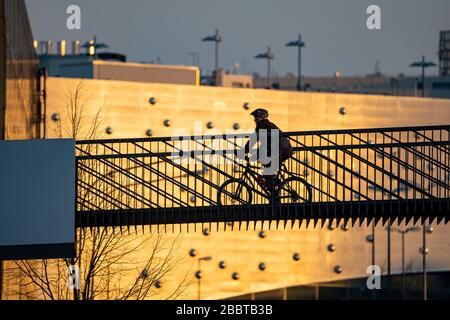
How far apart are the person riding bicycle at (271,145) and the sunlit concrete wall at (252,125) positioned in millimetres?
44426

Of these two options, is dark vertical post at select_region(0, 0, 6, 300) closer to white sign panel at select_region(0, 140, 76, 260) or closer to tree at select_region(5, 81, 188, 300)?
tree at select_region(5, 81, 188, 300)

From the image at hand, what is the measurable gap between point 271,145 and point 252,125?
52.2 m

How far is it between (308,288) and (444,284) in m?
12.3

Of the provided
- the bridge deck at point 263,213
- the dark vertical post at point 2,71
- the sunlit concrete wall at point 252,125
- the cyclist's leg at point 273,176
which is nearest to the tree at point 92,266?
the bridge deck at point 263,213

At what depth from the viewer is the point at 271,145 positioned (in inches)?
1544

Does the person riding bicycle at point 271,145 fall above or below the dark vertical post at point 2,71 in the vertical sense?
below

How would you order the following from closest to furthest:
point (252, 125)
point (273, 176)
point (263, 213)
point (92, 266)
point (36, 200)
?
point (36, 200) → point (263, 213) → point (273, 176) → point (92, 266) → point (252, 125)

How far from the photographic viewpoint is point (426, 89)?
600 feet

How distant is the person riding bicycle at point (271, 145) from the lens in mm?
38781

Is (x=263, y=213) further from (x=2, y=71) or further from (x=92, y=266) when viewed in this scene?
(x=2, y=71)

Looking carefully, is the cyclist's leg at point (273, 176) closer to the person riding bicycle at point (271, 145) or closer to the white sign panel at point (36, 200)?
the person riding bicycle at point (271, 145)

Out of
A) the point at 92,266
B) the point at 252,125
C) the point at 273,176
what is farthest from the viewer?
the point at 252,125

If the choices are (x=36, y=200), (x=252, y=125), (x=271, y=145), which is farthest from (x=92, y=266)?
(x=252, y=125)

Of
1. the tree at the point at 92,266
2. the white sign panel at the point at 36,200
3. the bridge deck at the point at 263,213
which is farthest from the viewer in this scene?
the tree at the point at 92,266
